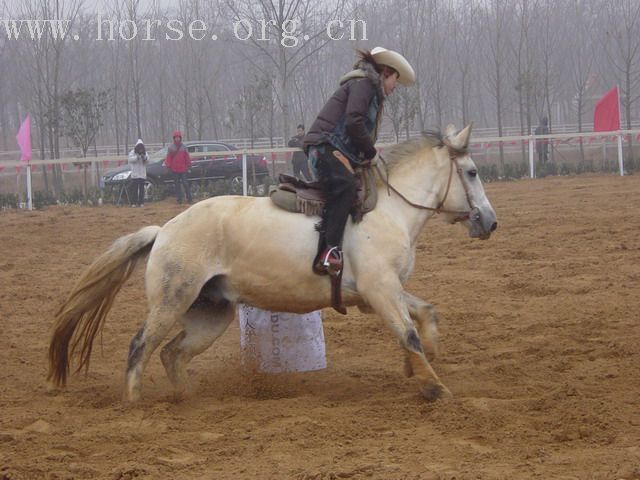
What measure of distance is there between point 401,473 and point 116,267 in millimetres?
3229

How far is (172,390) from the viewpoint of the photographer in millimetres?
7160

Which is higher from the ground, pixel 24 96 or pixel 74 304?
pixel 24 96

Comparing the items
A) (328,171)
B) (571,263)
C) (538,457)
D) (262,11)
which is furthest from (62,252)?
(262,11)

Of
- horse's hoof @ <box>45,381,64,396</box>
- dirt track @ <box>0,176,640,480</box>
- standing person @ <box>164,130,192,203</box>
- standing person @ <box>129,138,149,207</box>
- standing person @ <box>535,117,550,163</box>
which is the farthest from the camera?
standing person @ <box>535,117,550,163</box>

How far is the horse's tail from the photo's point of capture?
689 centimetres

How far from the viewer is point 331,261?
21.2ft

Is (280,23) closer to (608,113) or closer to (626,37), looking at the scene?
(608,113)

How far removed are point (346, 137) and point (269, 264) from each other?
110 centimetres

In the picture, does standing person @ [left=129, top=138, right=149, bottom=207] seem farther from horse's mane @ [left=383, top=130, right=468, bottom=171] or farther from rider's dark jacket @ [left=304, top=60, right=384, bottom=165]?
rider's dark jacket @ [left=304, top=60, right=384, bottom=165]

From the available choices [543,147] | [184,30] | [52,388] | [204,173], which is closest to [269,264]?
[52,388]

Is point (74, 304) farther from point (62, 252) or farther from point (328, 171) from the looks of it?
point (62, 252)

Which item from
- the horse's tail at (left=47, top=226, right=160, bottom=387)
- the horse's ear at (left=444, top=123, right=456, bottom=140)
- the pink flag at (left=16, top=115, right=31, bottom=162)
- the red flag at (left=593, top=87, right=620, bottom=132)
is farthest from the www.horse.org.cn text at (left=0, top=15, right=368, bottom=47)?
the horse's tail at (left=47, top=226, right=160, bottom=387)

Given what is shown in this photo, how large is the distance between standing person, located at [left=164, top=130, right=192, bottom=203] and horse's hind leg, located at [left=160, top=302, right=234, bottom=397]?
1598 centimetres

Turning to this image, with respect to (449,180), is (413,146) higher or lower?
higher
